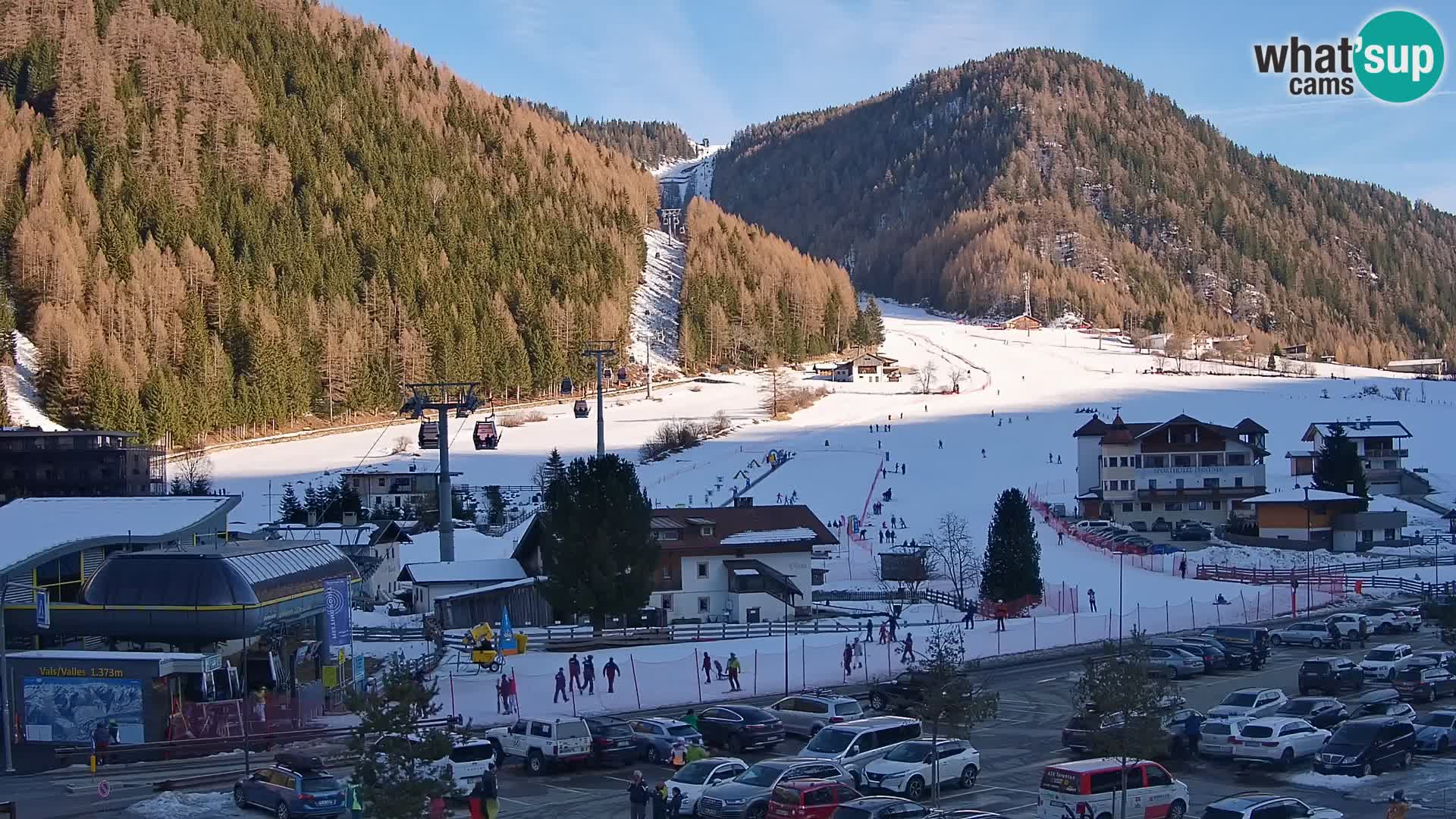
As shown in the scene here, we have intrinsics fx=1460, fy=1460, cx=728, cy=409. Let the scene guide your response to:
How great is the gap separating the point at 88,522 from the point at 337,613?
5.94 meters

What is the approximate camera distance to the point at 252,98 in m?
144

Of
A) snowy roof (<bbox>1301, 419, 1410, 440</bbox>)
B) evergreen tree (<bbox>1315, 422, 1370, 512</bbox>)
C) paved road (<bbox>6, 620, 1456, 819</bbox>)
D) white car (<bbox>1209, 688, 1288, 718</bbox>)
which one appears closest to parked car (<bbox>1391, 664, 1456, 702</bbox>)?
white car (<bbox>1209, 688, 1288, 718</bbox>)

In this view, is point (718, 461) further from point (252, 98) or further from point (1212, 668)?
point (252, 98)

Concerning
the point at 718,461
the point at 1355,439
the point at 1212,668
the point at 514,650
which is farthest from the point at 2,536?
the point at 1355,439

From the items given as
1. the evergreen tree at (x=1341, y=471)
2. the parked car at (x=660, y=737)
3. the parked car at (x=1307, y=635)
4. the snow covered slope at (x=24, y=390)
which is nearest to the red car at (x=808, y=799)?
the parked car at (x=660, y=737)

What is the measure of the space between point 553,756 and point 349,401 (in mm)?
86276

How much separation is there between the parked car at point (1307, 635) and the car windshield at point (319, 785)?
76.7 ft

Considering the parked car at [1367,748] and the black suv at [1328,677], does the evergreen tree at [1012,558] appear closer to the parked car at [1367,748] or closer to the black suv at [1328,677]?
the black suv at [1328,677]

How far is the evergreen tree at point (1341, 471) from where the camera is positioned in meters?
57.2

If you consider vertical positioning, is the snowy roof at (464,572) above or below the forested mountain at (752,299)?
below

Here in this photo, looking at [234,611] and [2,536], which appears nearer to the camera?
[234,611]

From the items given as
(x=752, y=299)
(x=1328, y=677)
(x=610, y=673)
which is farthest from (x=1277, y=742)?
(x=752, y=299)

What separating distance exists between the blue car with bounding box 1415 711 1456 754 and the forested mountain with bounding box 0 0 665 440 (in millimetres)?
78011

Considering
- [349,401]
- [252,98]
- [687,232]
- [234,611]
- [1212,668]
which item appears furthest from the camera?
[687,232]
